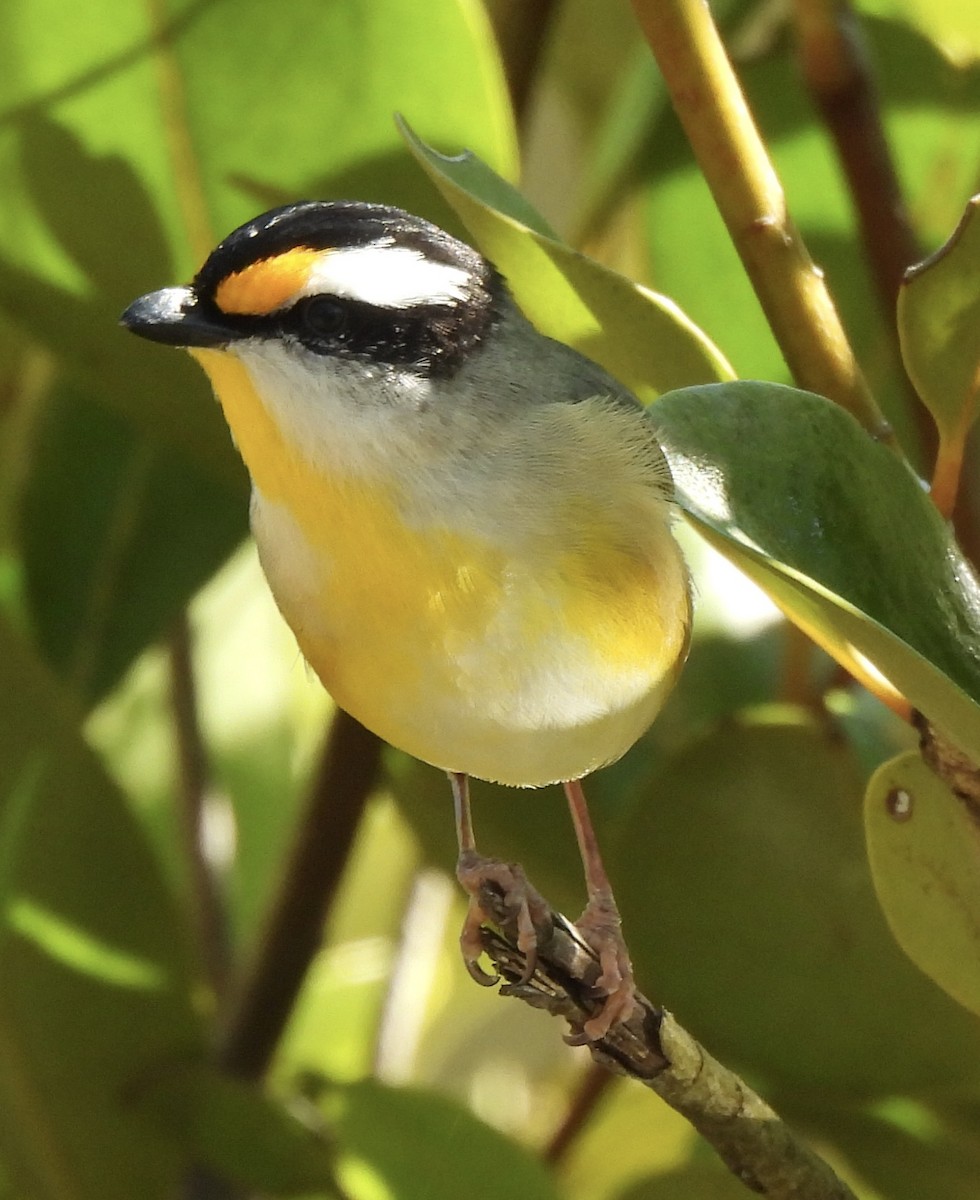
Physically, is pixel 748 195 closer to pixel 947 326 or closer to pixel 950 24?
pixel 947 326

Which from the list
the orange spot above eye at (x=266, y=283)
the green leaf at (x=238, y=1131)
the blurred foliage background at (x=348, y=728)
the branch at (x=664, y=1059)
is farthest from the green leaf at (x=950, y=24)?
the green leaf at (x=238, y=1131)

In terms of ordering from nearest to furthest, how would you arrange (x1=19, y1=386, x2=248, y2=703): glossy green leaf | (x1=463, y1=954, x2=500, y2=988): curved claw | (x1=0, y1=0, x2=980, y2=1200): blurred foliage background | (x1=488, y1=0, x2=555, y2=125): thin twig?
(x1=463, y1=954, x2=500, y2=988): curved claw → (x1=0, y1=0, x2=980, y2=1200): blurred foliage background → (x1=488, y1=0, x2=555, y2=125): thin twig → (x1=19, y1=386, x2=248, y2=703): glossy green leaf

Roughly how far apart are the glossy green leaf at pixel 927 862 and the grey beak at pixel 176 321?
31cm

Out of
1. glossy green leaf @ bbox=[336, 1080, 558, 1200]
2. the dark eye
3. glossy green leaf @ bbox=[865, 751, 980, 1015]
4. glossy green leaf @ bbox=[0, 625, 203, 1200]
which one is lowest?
glossy green leaf @ bbox=[336, 1080, 558, 1200]

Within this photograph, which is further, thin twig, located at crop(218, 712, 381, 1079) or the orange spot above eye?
thin twig, located at crop(218, 712, 381, 1079)

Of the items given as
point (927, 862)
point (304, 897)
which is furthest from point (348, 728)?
point (927, 862)

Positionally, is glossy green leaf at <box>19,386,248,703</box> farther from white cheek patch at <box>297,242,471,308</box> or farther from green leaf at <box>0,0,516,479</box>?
white cheek patch at <box>297,242,471,308</box>

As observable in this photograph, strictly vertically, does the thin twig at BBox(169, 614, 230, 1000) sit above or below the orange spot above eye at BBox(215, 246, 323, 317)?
below

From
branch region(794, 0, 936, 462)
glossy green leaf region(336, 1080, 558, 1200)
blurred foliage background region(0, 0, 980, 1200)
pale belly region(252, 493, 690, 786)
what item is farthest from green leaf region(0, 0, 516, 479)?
glossy green leaf region(336, 1080, 558, 1200)

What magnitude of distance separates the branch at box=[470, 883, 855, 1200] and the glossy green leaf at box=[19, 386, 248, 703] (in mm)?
531

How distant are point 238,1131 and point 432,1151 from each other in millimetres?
129

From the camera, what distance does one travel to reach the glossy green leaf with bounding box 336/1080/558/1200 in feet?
2.89

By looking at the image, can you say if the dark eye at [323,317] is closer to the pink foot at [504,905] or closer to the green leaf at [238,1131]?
the pink foot at [504,905]

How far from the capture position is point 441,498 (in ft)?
2.19
